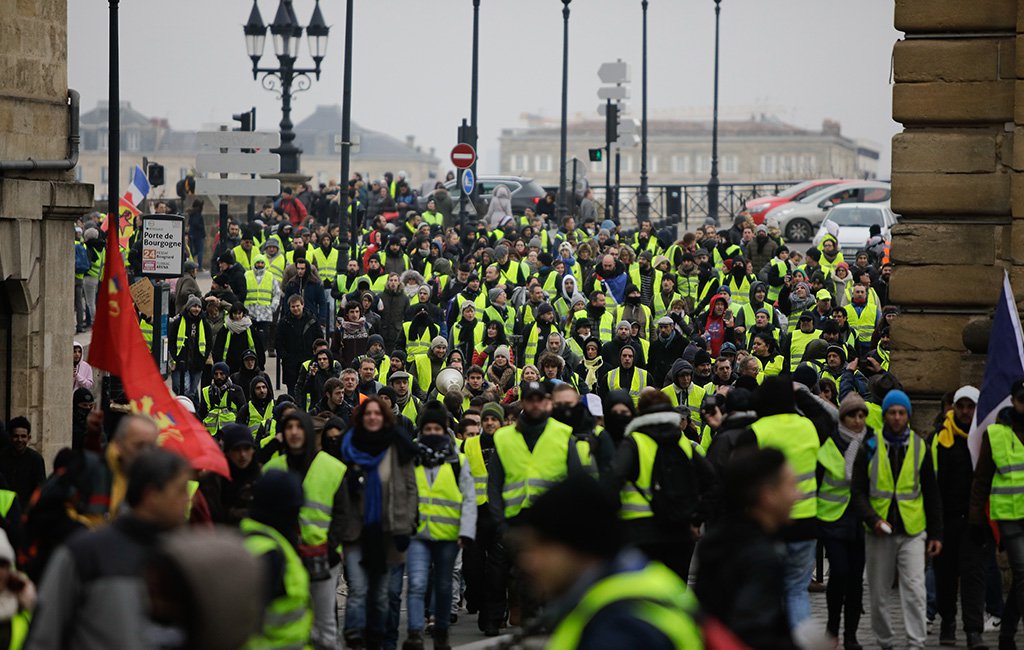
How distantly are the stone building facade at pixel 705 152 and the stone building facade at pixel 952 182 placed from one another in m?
139

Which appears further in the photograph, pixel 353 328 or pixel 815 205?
pixel 815 205

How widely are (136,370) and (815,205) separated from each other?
3717 cm

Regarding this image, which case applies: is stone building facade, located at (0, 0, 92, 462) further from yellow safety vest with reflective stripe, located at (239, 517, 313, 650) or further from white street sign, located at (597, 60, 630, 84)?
white street sign, located at (597, 60, 630, 84)

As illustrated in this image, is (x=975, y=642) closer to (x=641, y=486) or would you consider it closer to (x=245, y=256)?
(x=641, y=486)

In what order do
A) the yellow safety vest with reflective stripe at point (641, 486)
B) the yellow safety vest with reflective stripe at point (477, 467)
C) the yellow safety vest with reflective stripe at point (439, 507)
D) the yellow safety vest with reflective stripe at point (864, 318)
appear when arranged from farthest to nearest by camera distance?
the yellow safety vest with reflective stripe at point (864, 318) → the yellow safety vest with reflective stripe at point (477, 467) → the yellow safety vest with reflective stripe at point (439, 507) → the yellow safety vest with reflective stripe at point (641, 486)

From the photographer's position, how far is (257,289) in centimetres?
2598

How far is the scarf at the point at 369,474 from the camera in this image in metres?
11.6

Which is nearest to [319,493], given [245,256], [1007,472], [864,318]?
[1007,472]

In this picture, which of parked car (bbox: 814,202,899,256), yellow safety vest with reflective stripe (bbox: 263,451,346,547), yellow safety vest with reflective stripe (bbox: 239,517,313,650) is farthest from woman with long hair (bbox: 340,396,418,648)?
parked car (bbox: 814,202,899,256)

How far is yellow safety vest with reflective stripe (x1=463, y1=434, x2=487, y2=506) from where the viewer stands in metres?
13.4

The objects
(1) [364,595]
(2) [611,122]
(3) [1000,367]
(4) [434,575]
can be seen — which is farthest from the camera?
(2) [611,122]

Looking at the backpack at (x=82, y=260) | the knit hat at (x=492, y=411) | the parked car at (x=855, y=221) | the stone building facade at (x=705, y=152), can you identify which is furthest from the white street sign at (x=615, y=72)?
the stone building facade at (x=705, y=152)

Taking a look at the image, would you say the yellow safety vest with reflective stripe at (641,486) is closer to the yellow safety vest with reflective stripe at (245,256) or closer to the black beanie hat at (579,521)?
the black beanie hat at (579,521)

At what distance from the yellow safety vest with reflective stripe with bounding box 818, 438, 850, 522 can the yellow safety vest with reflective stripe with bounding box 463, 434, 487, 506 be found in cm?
242
